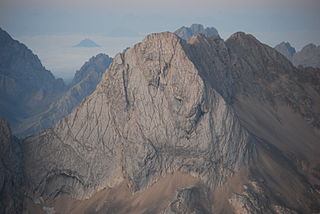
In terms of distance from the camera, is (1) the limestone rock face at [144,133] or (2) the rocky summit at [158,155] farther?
(1) the limestone rock face at [144,133]

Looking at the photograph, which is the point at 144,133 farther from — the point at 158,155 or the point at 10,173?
the point at 10,173

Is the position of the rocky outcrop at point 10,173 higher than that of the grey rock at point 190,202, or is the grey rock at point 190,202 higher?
the rocky outcrop at point 10,173

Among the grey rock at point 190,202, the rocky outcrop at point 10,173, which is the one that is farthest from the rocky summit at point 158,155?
the rocky outcrop at point 10,173

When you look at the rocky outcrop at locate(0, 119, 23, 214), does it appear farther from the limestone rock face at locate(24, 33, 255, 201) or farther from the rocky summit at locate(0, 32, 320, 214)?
the limestone rock face at locate(24, 33, 255, 201)

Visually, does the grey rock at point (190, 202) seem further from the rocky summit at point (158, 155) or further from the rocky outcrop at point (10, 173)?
the rocky outcrop at point (10, 173)

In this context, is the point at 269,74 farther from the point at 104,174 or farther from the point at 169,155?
the point at 104,174

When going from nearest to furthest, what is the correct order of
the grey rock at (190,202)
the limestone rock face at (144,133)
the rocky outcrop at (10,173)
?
the grey rock at (190,202), the rocky outcrop at (10,173), the limestone rock face at (144,133)

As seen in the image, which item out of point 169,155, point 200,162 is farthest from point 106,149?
point 200,162

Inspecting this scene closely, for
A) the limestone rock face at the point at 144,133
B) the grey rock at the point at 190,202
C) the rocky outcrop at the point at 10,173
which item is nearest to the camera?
the grey rock at the point at 190,202
